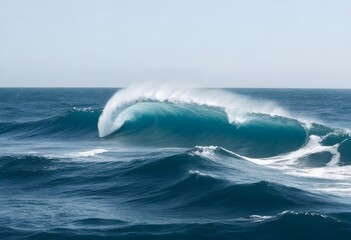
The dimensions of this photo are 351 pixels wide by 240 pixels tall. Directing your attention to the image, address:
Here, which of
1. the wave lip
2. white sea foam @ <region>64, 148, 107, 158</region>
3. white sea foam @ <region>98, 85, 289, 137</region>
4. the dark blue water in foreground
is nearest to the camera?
the dark blue water in foreground

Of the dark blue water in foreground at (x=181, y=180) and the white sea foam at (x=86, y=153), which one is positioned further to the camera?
the white sea foam at (x=86, y=153)

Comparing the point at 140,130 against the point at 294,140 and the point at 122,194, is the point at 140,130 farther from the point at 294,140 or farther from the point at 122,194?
the point at 122,194

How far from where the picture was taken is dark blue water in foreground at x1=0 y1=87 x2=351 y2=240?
1418 centimetres

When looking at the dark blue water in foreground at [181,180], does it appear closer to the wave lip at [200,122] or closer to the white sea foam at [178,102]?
the wave lip at [200,122]

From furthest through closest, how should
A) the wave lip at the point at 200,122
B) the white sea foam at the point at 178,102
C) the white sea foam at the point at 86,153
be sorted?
the white sea foam at the point at 178,102, the wave lip at the point at 200,122, the white sea foam at the point at 86,153

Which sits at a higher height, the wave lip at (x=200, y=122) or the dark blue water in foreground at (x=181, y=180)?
the wave lip at (x=200, y=122)

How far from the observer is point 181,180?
19.2m

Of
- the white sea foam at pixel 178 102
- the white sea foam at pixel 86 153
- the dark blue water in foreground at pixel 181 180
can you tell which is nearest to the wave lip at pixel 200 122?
the white sea foam at pixel 178 102

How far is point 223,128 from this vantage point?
37.3 metres

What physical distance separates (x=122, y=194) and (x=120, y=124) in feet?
72.4

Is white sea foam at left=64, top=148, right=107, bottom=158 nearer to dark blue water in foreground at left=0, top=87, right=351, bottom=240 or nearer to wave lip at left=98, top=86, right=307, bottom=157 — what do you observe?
dark blue water in foreground at left=0, top=87, right=351, bottom=240

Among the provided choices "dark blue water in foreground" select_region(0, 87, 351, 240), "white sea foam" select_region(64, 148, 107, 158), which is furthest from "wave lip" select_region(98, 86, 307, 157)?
"white sea foam" select_region(64, 148, 107, 158)

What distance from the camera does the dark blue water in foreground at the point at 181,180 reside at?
14180 millimetres

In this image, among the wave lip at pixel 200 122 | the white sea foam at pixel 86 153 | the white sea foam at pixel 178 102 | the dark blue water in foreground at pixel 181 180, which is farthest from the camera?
the white sea foam at pixel 178 102
